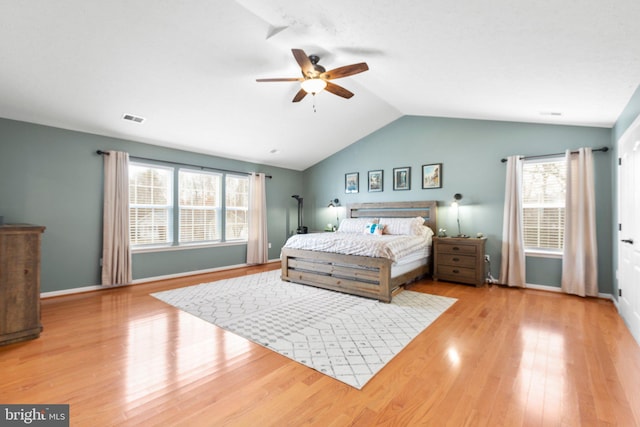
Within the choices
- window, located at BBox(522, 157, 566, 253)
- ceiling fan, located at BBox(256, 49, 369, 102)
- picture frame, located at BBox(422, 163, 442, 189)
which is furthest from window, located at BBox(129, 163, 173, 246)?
window, located at BBox(522, 157, 566, 253)

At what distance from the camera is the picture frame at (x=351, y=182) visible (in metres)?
6.92

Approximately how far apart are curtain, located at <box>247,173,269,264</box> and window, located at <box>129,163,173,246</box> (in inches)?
67.6

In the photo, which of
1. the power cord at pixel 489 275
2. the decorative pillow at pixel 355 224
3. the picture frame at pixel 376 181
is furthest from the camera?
the picture frame at pixel 376 181

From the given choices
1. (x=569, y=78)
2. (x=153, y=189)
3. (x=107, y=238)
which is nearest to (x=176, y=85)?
(x=153, y=189)

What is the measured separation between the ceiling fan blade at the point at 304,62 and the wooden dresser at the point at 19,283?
3.12 meters

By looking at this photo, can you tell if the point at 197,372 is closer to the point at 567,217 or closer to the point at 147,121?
the point at 147,121

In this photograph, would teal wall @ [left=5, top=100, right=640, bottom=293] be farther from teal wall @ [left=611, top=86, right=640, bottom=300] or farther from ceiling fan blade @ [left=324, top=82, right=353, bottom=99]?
ceiling fan blade @ [left=324, top=82, right=353, bottom=99]

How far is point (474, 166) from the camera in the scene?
5.30 m

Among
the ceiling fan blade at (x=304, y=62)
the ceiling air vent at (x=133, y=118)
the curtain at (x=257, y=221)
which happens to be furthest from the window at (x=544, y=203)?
the ceiling air vent at (x=133, y=118)

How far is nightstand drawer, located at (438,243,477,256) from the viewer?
4863 millimetres

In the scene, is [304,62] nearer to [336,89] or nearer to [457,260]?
[336,89]

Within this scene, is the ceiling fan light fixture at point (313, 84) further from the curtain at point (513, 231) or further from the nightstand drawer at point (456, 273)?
the nightstand drawer at point (456, 273)

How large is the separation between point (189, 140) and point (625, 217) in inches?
248

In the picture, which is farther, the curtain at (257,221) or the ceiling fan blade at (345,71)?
the curtain at (257,221)
